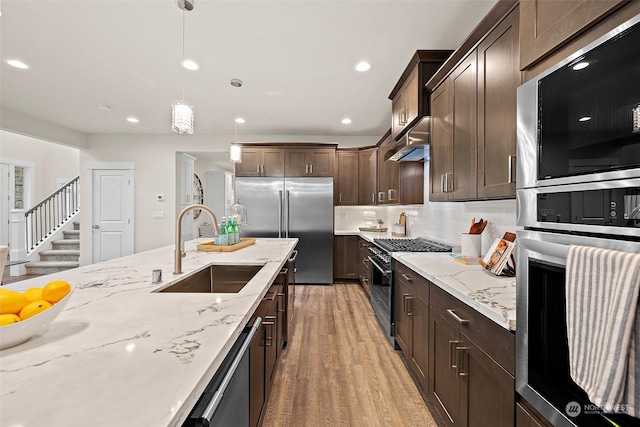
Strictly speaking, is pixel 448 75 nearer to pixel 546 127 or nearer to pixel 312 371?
pixel 546 127

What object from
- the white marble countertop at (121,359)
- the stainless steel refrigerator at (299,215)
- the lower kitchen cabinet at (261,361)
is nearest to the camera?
the white marble countertop at (121,359)

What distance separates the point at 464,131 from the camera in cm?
193

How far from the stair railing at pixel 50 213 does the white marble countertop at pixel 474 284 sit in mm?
7987

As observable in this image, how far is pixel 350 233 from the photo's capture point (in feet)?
17.1

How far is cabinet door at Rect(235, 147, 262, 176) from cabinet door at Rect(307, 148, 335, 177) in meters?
0.86

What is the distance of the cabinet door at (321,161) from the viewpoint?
5.06 m

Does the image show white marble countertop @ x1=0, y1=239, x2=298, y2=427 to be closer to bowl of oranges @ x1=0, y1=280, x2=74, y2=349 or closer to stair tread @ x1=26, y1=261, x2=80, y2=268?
bowl of oranges @ x1=0, y1=280, x2=74, y2=349

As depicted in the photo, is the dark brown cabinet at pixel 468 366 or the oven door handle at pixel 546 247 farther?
the dark brown cabinet at pixel 468 366

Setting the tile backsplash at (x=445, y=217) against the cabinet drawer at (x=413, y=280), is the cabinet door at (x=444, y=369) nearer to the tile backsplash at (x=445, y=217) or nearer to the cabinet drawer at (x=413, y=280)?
the cabinet drawer at (x=413, y=280)

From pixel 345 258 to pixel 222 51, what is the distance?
12.0 ft

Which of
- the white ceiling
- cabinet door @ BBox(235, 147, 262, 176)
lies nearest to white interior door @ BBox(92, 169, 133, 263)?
the white ceiling

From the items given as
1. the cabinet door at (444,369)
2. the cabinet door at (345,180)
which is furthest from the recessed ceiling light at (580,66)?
the cabinet door at (345,180)

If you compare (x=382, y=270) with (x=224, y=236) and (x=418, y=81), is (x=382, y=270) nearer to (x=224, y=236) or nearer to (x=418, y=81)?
(x=224, y=236)

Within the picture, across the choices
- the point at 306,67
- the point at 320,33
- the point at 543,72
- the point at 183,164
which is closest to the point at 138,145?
the point at 183,164
